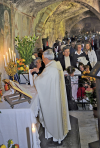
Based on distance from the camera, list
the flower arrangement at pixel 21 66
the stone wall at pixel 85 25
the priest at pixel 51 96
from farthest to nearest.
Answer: the stone wall at pixel 85 25
the flower arrangement at pixel 21 66
the priest at pixel 51 96

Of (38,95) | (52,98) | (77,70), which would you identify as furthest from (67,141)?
(77,70)

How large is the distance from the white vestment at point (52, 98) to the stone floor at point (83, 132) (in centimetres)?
27

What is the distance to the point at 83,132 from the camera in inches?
163

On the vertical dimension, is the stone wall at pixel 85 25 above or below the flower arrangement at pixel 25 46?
above

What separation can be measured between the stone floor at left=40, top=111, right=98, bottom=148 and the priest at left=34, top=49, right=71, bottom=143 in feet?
0.90

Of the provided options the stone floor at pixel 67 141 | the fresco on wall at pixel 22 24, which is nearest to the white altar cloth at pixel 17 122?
the stone floor at pixel 67 141

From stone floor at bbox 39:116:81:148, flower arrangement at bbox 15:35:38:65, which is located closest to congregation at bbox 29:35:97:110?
flower arrangement at bbox 15:35:38:65

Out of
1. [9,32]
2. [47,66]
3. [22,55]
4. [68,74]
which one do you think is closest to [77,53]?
[68,74]

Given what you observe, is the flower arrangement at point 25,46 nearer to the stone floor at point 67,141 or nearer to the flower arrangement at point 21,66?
the flower arrangement at point 21,66

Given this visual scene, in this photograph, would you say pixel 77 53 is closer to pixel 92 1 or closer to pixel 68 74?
pixel 68 74

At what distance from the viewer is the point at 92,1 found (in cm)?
1010

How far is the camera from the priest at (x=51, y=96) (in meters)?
3.42

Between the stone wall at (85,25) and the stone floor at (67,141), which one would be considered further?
the stone wall at (85,25)

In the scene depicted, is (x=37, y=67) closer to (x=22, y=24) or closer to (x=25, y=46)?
(x=25, y=46)
